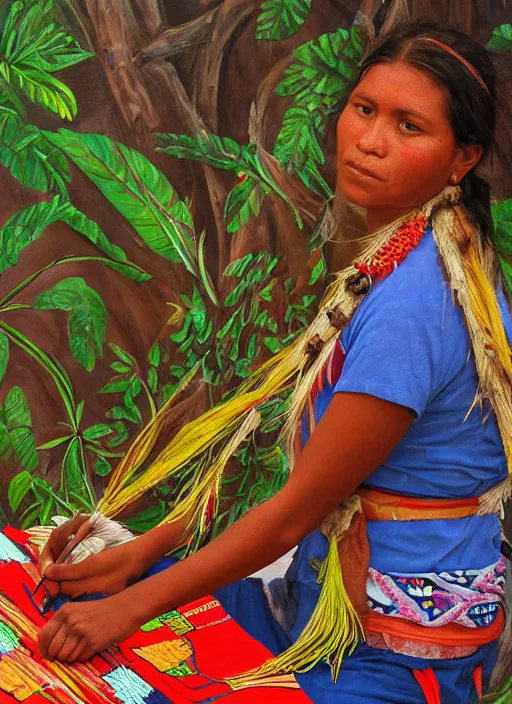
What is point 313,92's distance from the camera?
1589mm

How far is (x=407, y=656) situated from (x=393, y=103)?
697 millimetres

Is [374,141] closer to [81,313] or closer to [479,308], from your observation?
[479,308]

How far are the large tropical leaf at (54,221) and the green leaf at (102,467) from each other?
0.32 meters

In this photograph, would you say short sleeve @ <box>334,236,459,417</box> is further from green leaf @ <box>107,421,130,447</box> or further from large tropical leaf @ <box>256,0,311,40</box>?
green leaf @ <box>107,421,130,447</box>

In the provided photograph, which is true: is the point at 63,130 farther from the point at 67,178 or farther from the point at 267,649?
the point at 267,649

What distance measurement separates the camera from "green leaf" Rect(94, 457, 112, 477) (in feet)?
5.79

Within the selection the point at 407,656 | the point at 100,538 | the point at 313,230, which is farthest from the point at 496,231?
the point at 100,538

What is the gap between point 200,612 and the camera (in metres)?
1.47

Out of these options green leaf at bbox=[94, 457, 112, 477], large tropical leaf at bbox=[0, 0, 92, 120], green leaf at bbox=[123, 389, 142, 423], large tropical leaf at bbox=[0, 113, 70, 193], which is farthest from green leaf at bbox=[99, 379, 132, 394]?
large tropical leaf at bbox=[0, 0, 92, 120]

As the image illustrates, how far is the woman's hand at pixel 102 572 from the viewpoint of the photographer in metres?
1.43

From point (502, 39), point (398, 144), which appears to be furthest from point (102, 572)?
point (502, 39)

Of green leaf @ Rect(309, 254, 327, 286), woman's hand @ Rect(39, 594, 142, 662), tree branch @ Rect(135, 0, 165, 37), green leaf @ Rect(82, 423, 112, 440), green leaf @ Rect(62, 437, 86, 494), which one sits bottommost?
green leaf @ Rect(62, 437, 86, 494)

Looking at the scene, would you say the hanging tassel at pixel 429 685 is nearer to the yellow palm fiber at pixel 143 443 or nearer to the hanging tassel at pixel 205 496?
the hanging tassel at pixel 205 496

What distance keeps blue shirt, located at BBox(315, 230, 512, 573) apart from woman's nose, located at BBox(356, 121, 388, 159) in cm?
12
